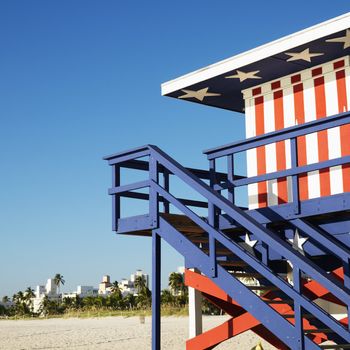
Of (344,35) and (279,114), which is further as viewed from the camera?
(279,114)

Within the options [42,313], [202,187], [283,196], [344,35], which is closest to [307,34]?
[344,35]

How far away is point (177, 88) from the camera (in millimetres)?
11922

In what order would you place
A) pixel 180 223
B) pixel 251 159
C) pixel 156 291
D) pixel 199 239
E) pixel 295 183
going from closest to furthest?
pixel 295 183
pixel 156 291
pixel 180 223
pixel 199 239
pixel 251 159

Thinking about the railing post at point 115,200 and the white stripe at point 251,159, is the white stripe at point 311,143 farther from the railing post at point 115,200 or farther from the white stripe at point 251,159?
the railing post at point 115,200

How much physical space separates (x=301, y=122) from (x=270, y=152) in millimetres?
689

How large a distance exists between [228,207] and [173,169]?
1.10 m

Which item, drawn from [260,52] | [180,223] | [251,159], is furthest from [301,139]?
[180,223]

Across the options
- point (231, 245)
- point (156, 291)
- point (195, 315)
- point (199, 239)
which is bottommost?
point (195, 315)

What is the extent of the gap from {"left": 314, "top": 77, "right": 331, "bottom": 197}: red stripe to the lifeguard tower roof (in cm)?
36

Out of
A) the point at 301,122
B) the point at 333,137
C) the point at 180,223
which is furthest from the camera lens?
the point at 301,122

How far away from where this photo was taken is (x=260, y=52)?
10.6 metres

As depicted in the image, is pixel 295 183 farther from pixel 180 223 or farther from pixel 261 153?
pixel 261 153

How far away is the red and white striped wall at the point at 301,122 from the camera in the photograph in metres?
10.5

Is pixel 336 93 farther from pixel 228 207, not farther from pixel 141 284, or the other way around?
pixel 141 284
